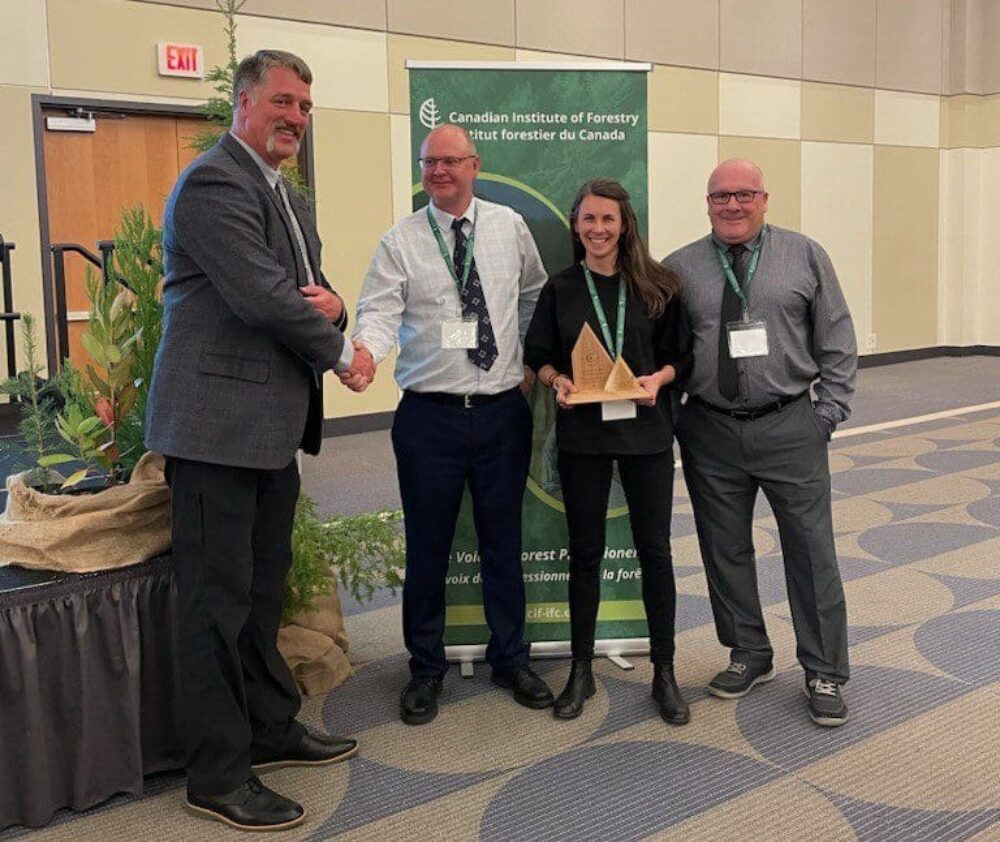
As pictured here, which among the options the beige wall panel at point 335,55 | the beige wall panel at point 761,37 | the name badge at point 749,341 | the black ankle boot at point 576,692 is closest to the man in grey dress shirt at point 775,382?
the name badge at point 749,341

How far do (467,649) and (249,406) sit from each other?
1429 mm

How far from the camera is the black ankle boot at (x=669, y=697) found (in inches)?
117

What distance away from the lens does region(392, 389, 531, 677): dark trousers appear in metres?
3.07

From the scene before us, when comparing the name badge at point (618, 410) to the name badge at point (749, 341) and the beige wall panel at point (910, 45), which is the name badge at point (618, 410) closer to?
the name badge at point (749, 341)

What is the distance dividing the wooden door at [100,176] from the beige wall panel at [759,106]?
201 inches

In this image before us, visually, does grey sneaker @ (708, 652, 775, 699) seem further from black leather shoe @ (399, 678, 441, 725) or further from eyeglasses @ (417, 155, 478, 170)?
Result: eyeglasses @ (417, 155, 478, 170)

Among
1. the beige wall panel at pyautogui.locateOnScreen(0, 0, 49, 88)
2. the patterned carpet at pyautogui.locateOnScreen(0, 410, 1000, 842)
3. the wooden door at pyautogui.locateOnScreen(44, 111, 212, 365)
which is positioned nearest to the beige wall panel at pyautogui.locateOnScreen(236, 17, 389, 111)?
the wooden door at pyautogui.locateOnScreen(44, 111, 212, 365)

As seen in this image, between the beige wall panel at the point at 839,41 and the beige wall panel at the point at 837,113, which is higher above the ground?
the beige wall panel at the point at 839,41

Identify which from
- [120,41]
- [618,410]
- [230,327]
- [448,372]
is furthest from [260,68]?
[120,41]

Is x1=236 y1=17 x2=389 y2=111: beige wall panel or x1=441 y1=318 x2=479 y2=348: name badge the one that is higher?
x1=236 y1=17 x2=389 y2=111: beige wall panel

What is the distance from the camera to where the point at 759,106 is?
10.3m

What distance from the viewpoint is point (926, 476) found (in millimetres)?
6180

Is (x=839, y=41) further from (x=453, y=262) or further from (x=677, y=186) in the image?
(x=453, y=262)

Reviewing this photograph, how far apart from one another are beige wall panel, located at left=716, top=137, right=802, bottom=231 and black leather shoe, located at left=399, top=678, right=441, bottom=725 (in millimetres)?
8089
